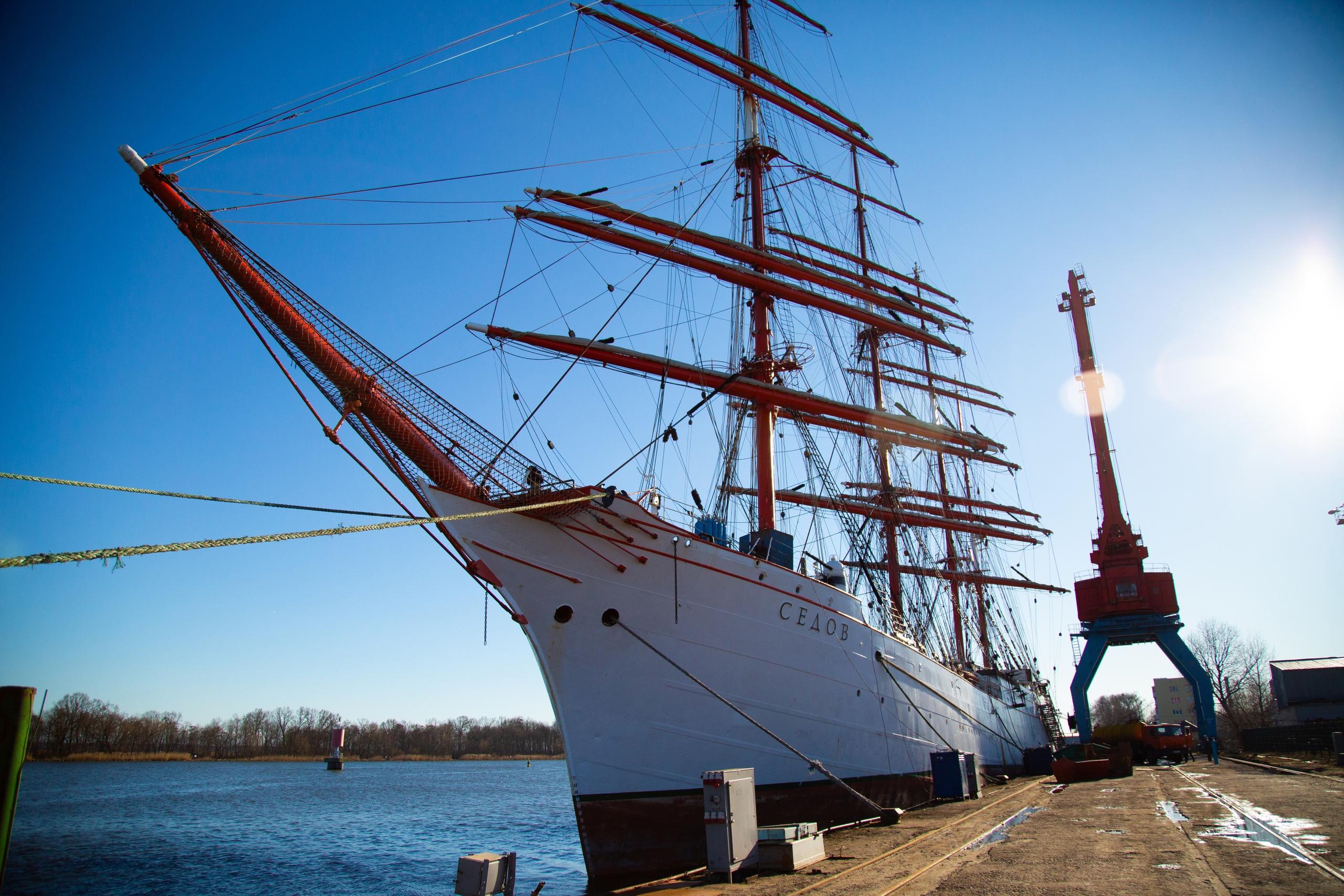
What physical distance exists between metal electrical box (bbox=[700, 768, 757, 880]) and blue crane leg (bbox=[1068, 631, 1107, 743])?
86.5ft

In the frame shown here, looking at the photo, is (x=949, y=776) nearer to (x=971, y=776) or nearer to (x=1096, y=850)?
(x=971, y=776)

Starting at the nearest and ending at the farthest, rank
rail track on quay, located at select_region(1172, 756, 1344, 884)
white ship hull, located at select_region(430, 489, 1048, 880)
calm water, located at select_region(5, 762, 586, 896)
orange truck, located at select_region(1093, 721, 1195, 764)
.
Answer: rail track on quay, located at select_region(1172, 756, 1344, 884), white ship hull, located at select_region(430, 489, 1048, 880), calm water, located at select_region(5, 762, 586, 896), orange truck, located at select_region(1093, 721, 1195, 764)

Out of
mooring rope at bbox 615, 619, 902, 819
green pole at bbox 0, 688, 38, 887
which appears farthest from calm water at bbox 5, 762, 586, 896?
green pole at bbox 0, 688, 38, 887

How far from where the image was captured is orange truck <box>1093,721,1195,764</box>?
27.7m

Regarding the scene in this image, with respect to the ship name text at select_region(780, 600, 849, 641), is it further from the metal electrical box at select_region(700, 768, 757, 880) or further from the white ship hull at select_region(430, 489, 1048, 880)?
the metal electrical box at select_region(700, 768, 757, 880)

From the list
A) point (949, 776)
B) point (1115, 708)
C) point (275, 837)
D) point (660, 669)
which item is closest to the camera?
point (660, 669)

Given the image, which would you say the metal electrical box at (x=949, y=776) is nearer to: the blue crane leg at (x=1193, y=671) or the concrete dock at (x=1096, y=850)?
the concrete dock at (x=1096, y=850)

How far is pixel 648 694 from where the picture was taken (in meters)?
11.2

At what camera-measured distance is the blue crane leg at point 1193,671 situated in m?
28.3

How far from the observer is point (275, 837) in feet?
80.3

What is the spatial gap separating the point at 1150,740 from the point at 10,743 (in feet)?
112

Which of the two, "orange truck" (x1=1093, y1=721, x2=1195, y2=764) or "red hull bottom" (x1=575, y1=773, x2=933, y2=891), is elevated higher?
"red hull bottom" (x1=575, y1=773, x2=933, y2=891)

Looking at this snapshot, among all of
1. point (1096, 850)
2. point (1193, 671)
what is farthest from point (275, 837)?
point (1193, 671)

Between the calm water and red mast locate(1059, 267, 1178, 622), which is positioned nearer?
the calm water
